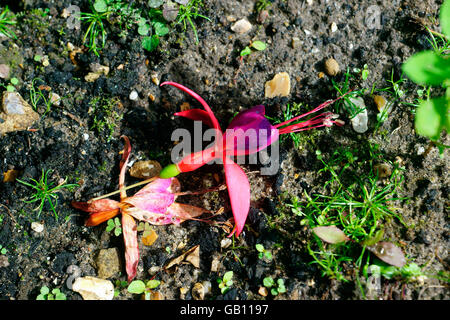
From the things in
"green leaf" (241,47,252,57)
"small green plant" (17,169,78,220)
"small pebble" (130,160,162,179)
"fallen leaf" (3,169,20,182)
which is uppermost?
"green leaf" (241,47,252,57)

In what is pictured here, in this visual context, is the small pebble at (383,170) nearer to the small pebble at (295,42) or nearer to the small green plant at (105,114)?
the small pebble at (295,42)

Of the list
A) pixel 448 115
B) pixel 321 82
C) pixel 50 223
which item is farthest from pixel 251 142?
pixel 50 223

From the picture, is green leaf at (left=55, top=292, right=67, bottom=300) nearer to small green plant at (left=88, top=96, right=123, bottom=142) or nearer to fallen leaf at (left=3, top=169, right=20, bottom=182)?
fallen leaf at (left=3, top=169, right=20, bottom=182)

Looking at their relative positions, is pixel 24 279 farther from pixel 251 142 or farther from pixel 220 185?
pixel 251 142

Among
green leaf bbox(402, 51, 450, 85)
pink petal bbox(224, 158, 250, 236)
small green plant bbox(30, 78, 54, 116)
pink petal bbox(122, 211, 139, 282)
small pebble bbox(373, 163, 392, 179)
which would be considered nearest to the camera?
green leaf bbox(402, 51, 450, 85)

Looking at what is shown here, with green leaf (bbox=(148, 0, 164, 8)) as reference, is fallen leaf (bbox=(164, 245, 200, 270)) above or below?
below

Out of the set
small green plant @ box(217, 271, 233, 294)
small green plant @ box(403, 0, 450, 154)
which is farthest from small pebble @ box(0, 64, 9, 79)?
small green plant @ box(403, 0, 450, 154)
